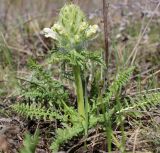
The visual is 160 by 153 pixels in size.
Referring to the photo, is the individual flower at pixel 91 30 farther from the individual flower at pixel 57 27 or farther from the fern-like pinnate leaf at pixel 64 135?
the fern-like pinnate leaf at pixel 64 135

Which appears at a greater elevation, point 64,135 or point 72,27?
point 72,27

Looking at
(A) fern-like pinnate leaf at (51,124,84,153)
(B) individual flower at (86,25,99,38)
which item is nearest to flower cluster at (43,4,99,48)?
(B) individual flower at (86,25,99,38)

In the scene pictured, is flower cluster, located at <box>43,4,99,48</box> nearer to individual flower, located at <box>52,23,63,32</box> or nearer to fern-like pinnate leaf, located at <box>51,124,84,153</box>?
individual flower, located at <box>52,23,63,32</box>

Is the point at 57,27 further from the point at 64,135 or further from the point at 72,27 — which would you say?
the point at 64,135

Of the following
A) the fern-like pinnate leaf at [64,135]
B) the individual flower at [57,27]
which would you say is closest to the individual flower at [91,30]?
the individual flower at [57,27]

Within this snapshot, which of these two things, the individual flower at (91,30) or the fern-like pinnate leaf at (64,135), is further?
the individual flower at (91,30)

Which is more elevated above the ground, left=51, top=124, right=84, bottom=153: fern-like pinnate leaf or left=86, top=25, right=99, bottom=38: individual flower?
left=86, top=25, right=99, bottom=38: individual flower

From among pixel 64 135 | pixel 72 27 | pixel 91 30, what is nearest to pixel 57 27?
pixel 72 27

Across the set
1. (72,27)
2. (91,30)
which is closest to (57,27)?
(72,27)

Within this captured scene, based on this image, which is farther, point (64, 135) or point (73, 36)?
point (73, 36)

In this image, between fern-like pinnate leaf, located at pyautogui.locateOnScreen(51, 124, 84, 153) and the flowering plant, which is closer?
fern-like pinnate leaf, located at pyautogui.locateOnScreen(51, 124, 84, 153)

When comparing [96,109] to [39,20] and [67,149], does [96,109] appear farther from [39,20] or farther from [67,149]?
[39,20]
